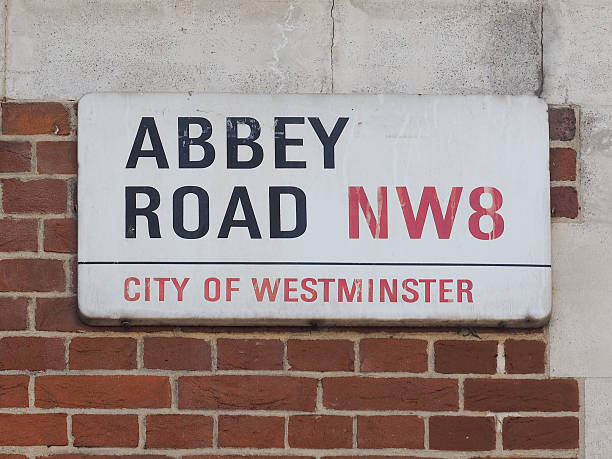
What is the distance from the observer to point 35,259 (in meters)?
1.98

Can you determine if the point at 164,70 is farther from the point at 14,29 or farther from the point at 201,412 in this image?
the point at 201,412

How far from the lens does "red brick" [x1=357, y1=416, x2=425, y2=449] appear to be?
197 centimetres

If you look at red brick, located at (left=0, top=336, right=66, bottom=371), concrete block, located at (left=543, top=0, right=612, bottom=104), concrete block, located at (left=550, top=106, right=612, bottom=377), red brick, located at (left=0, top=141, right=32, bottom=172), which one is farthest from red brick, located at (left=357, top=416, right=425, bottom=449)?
red brick, located at (left=0, top=141, right=32, bottom=172)

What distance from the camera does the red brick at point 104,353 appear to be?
6.45 feet

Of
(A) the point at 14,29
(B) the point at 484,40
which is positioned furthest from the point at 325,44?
(A) the point at 14,29

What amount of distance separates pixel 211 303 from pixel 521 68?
879mm

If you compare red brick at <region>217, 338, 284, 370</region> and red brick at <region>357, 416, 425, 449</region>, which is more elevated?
red brick at <region>217, 338, 284, 370</region>

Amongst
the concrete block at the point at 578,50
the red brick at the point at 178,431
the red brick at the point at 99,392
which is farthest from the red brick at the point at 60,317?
the concrete block at the point at 578,50

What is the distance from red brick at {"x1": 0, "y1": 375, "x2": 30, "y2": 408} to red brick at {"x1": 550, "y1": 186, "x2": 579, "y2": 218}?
4.05ft

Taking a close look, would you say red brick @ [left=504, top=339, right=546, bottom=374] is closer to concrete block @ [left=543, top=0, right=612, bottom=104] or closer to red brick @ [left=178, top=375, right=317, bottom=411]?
red brick @ [left=178, top=375, right=317, bottom=411]

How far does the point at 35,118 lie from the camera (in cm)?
200

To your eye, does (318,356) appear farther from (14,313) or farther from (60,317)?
(14,313)

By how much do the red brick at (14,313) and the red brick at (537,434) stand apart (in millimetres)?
1091

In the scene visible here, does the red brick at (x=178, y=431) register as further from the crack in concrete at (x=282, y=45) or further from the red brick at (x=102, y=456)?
the crack in concrete at (x=282, y=45)
